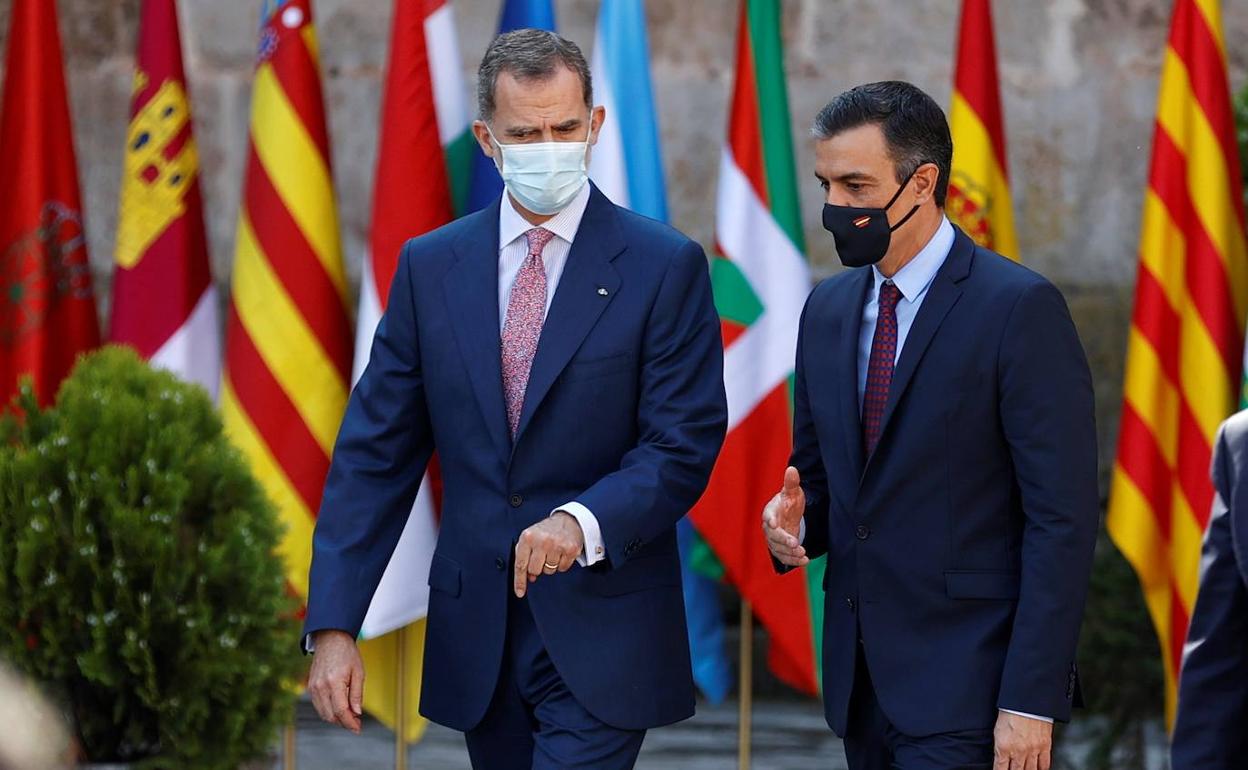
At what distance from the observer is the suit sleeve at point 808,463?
3.46 meters

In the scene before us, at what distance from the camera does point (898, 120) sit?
3.27m

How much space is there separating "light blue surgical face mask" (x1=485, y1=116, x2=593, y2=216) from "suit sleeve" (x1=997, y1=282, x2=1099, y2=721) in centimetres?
82

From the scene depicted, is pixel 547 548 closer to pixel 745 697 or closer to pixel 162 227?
pixel 745 697

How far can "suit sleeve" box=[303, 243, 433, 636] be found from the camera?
342 centimetres

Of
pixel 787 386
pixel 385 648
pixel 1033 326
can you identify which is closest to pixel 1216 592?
pixel 1033 326

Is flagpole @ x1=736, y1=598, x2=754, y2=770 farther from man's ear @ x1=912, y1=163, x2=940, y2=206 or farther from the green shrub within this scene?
man's ear @ x1=912, y1=163, x2=940, y2=206

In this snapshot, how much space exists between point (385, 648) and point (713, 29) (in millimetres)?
2850

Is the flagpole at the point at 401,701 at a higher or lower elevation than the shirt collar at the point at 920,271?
lower

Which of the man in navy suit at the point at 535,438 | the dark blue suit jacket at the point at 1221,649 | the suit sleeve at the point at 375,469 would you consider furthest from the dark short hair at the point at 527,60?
the dark blue suit jacket at the point at 1221,649

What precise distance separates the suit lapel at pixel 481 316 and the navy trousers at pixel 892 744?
746 mm

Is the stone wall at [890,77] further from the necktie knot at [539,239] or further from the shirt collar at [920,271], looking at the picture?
the shirt collar at [920,271]

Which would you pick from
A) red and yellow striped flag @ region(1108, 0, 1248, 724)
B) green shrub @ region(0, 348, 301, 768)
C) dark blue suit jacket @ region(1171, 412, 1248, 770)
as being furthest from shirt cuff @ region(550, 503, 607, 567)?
red and yellow striped flag @ region(1108, 0, 1248, 724)

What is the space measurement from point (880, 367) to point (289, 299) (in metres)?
→ 2.65

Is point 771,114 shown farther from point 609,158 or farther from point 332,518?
point 332,518
